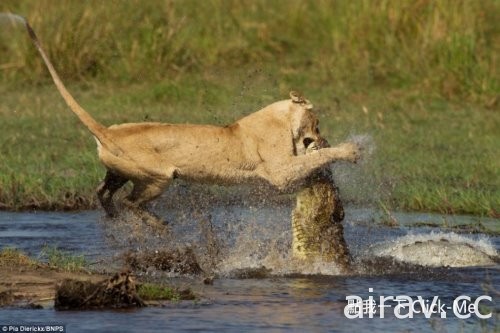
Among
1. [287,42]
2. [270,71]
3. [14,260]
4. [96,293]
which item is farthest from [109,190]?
[287,42]

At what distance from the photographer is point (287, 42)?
46.9 feet

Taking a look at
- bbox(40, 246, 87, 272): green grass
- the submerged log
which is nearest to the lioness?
bbox(40, 246, 87, 272): green grass

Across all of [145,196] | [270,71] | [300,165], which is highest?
[270,71]

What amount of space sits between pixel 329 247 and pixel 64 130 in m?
4.50

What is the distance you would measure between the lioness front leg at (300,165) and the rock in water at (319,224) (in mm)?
90

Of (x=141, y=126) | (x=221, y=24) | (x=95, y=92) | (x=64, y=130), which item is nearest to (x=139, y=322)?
(x=141, y=126)

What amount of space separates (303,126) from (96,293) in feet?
6.41

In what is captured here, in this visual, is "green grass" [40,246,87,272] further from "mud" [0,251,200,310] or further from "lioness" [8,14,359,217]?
"lioness" [8,14,359,217]

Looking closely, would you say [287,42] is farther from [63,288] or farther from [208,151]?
[63,288]

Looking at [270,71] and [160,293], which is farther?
[270,71]

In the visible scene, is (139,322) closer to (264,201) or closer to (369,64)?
(264,201)

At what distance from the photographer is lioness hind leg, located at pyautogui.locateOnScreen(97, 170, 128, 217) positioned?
295 inches

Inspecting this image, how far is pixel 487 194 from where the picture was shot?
9.67 metres

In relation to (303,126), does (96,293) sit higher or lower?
lower
